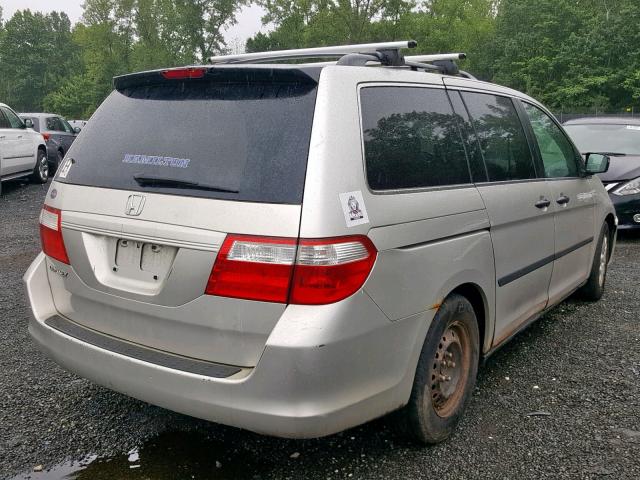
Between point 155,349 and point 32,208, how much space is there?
9917mm

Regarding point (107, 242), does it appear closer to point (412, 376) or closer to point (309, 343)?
point (309, 343)

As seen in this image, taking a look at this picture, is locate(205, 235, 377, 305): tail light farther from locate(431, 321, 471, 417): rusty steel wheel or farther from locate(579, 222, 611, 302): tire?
locate(579, 222, 611, 302): tire

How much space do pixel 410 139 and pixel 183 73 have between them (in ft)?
3.46

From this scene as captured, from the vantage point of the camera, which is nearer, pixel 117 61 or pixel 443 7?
pixel 443 7

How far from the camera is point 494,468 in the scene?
2.78 metres

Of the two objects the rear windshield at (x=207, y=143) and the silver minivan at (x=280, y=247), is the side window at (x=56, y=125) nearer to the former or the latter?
the silver minivan at (x=280, y=247)

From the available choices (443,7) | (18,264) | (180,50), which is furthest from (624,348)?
(180,50)

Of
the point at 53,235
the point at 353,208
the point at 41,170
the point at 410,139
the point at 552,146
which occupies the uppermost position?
the point at 410,139

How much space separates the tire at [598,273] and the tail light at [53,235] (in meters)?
4.10

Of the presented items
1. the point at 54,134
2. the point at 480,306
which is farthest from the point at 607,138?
the point at 54,134

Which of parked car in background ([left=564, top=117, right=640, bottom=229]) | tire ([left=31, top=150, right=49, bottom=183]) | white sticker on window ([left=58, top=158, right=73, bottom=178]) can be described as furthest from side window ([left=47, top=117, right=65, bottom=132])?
white sticker on window ([left=58, top=158, right=73, bottom=178])

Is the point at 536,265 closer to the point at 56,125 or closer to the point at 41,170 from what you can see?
the point at 41,170

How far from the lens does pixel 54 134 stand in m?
16.4

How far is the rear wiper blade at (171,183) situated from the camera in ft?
7.90
